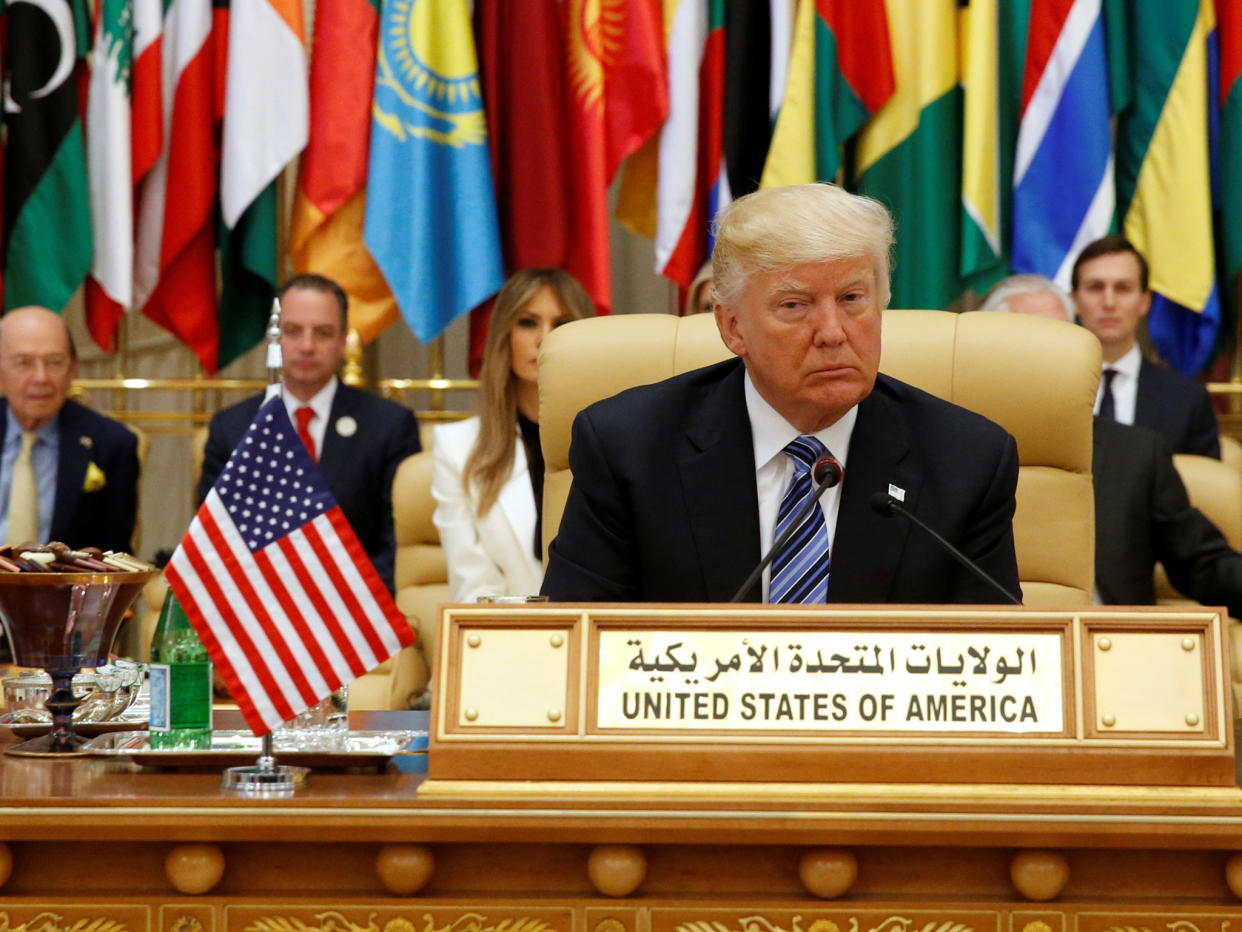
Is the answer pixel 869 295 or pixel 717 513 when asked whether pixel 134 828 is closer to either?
pixel 717 513

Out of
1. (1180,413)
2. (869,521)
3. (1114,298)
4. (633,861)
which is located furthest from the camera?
(1114,298)

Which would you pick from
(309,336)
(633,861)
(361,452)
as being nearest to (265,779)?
(633,861)

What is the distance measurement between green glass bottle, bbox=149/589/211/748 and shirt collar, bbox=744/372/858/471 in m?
0.86

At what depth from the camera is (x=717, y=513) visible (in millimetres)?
2279

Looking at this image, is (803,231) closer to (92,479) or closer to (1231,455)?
(1231,455)

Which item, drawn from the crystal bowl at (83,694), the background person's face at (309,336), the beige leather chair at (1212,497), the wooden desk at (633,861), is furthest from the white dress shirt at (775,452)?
the background person's face at (309,336)

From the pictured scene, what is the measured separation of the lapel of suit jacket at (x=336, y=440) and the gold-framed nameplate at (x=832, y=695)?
307 centimetres

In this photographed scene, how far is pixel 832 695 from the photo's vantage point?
160 cm

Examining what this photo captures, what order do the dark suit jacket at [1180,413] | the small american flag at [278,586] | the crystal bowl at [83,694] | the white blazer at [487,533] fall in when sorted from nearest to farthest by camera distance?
1. the small american flag at [278,586]
2. the crystal bowl at [83,694]
3. the white blazer at [487,533]
4. the dark suit jacket at [1180,413]

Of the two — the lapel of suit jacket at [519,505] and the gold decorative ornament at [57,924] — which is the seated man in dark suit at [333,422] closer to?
the lapel of suit jacket at [519,505]

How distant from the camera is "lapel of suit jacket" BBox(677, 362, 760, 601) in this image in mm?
2254

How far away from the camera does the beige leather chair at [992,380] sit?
8.43 ft

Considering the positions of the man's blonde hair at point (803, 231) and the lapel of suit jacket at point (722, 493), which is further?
the lapel of suit jacket at point (722, 493)

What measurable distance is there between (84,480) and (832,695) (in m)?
3.71
